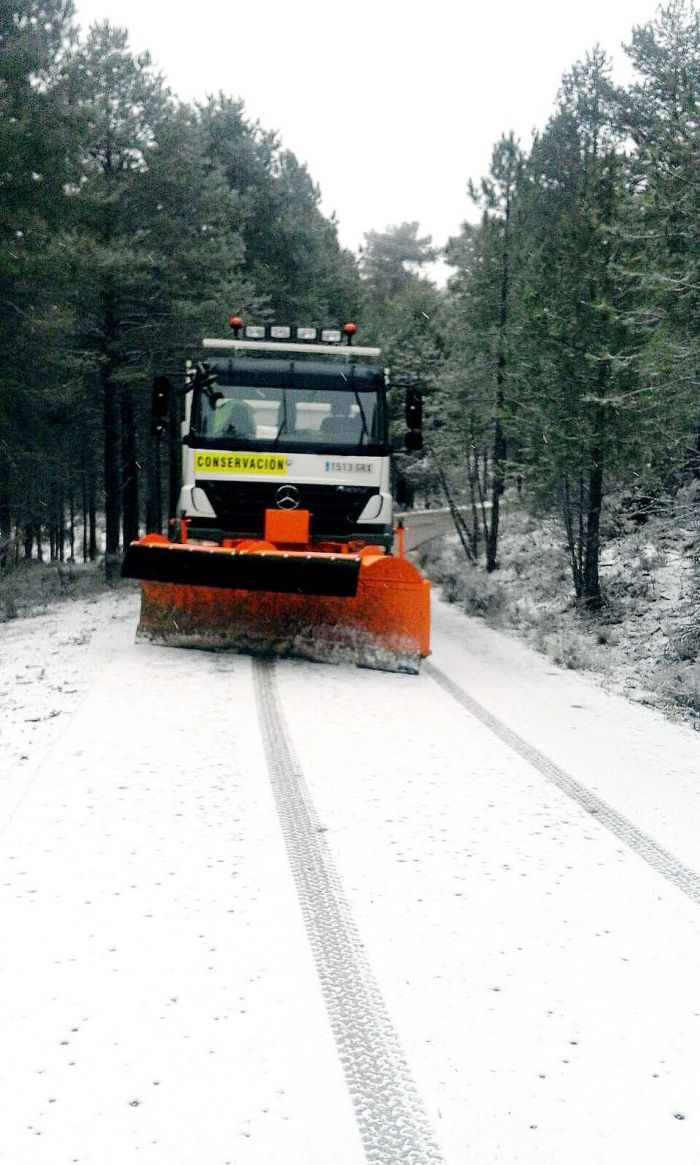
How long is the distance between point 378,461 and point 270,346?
1.82m

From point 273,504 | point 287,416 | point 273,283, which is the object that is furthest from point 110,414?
point 273,504

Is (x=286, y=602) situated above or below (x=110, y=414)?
below

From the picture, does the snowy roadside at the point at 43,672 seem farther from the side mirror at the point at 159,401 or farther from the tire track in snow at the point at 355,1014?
the side mirror at the point at 159,401

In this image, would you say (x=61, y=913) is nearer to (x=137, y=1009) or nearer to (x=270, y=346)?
(x=137, y=1009)

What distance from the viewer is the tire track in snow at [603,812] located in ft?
15.5

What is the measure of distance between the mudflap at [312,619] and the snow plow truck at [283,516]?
0.04ft

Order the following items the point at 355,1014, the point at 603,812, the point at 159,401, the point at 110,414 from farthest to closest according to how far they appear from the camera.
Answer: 1. the point at 110,414
2. the point at 159,401
3. the point at 603,812
4. the point at 355,1014

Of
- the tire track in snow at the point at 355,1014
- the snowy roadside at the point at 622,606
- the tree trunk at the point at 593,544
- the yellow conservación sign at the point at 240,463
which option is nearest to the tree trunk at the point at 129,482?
the snowy roadside at the point at 622,606

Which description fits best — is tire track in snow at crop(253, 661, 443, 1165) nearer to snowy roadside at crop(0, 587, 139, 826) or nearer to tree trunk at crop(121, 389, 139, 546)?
snowy roadside at crop(0, 587, 139, 826)

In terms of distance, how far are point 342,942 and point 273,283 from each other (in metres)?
26.8

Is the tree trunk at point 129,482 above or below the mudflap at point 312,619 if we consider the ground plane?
above

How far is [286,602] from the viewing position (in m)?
10.0

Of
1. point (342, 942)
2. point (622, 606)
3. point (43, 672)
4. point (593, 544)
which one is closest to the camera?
point (342, 942)

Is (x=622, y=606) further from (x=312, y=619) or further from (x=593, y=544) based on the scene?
(x=312, y=619)
